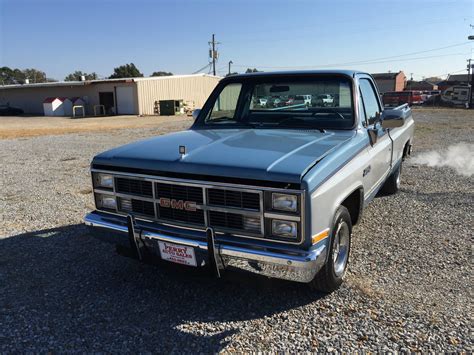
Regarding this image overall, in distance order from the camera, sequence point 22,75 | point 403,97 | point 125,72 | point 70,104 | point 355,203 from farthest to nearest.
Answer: point 22,75 < point 125,72 < point 403,97 < point 70,104 < point 355,203

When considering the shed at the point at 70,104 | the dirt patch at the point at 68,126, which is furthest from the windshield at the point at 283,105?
the shed at the point at 70,104

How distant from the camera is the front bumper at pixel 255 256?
2736 mm

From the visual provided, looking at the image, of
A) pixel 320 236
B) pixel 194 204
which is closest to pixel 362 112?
pixel 320 236

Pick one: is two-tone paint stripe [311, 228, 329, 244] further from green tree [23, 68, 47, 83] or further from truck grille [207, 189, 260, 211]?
green tree [23, 68, 47, 83]

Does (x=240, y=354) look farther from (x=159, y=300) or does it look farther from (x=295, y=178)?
(x=295, y=178)

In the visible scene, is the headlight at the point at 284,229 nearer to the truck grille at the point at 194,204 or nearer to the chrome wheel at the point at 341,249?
the truck grille at the point at 194,204

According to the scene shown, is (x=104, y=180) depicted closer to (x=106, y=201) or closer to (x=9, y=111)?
(x=106, y=201)

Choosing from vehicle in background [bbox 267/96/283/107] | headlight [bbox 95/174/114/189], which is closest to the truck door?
vehicle in background [bbox 267/96/283/107]

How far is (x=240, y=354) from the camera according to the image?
273 centimetres

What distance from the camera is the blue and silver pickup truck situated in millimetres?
2773

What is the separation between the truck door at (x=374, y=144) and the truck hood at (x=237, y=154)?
48 centimetres

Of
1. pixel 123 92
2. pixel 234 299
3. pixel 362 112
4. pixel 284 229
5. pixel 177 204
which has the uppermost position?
pixel 123 92

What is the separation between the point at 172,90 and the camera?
3878 centimetres

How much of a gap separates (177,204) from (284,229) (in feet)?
2.71
